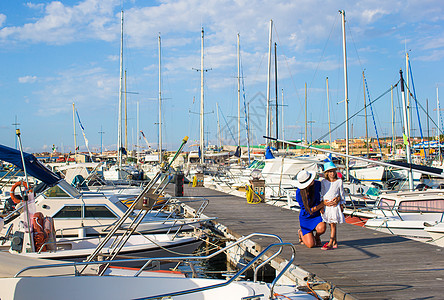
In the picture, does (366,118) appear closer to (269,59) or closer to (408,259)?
(269,59)

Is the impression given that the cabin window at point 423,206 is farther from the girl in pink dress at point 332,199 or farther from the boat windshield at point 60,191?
the boat windshield at point 60,191

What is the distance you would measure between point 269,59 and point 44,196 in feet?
77.9

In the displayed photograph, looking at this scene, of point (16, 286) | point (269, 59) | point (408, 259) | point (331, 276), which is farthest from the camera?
point (269, 59)


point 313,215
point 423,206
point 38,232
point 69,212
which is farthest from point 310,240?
point 423,206

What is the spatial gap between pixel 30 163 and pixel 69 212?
68.7 inches

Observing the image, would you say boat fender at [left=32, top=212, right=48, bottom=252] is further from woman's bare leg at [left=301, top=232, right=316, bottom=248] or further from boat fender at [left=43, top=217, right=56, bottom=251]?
woman's bare leg at [left=301, top=232, right=316, bottom=248]

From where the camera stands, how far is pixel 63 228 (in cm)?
1152

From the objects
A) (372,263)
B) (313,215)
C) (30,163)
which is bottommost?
(372,263)

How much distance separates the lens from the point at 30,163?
11.3 metres

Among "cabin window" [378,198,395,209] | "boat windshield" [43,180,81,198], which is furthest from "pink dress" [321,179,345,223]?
"boat windshield" [43,180,81,198]

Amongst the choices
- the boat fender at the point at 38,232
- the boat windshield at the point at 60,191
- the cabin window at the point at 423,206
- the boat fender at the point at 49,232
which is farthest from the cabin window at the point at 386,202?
the boat fender at the point at 38,232

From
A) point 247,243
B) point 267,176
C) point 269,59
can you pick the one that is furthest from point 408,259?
Answer: point 269,59

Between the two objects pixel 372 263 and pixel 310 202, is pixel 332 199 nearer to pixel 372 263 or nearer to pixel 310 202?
pixel 310 202

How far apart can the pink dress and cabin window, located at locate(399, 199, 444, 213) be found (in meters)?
7.08
